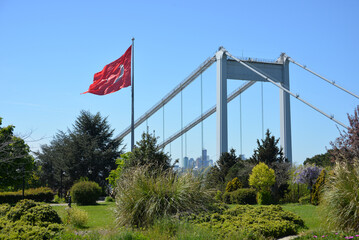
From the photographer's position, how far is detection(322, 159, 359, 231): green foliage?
338 inches

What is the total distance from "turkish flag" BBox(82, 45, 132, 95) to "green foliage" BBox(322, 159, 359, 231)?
1265cm

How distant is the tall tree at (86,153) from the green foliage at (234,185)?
17.9m

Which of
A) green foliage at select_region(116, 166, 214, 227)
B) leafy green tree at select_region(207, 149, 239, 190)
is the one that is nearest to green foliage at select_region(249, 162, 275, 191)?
leafy green tree at select_region(207, 149, 239, 190)

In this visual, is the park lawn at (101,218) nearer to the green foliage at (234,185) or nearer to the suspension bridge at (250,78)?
the green foliage at (234,185)

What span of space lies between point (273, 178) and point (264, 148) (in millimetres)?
3096

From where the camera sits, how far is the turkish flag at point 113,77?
1972 centimetres

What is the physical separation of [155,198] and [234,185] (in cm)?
1185

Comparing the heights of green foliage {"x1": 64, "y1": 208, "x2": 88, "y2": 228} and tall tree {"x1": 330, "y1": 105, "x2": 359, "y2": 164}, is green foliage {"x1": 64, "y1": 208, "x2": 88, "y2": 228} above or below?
below

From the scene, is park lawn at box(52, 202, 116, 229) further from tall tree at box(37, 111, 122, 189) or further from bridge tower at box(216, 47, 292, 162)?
tall tree at box(37, 111, 122, 189)

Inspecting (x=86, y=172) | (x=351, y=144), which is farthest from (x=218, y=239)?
(x=86, y=172)

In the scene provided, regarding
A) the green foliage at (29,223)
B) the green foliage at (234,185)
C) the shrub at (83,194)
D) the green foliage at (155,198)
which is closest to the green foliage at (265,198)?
the green foliage at (234,185)

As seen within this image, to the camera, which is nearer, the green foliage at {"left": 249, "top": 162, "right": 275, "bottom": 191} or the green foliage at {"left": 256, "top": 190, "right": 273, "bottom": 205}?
the green foliage at {"left": 256, "top": 190, "right": 273, "bottom": 205}

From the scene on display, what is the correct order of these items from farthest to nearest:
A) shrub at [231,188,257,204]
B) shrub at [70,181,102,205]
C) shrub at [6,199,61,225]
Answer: shrub at [70,181,102,205]
shrub at [231,188,257,204]
shrub at [6,199,61,225]

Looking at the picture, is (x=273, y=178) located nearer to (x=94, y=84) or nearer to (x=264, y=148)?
(x=264, y=148)
